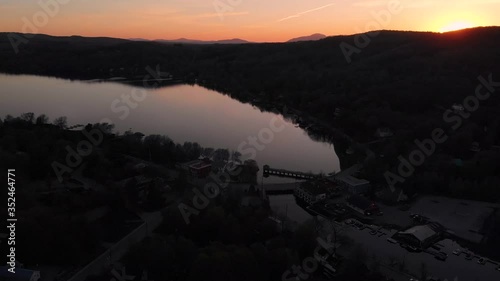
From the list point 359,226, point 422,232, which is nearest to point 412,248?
point 422,232

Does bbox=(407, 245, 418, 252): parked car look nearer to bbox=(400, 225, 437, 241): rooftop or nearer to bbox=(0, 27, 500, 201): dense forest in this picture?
bbox=(400, 225, 437, 241): rooftop

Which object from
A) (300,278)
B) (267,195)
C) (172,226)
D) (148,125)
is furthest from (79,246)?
(148,125)

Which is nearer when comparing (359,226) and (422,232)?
(422,232)

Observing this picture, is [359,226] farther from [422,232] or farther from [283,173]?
[283,173]

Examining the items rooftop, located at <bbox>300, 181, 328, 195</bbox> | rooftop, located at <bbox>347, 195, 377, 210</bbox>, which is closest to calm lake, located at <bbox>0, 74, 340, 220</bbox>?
rooftop, located at <bbox>300, 181, 328, 195</bbox>

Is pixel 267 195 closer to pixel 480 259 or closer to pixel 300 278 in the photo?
pixel 300 278
